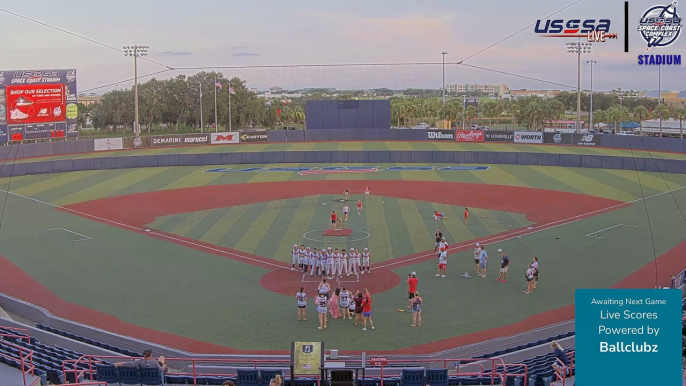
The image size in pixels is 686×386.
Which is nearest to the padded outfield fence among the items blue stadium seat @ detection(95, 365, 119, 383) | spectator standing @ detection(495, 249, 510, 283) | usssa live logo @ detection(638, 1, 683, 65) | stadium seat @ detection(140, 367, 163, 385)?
usssa live logo @ detection(638, 1, 683, 65)

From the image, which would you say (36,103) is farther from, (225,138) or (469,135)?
(469,135)

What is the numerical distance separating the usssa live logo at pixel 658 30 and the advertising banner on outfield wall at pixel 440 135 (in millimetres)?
55599

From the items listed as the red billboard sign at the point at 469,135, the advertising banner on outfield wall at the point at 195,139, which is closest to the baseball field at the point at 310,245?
the red billboard sign at the point at 469,135

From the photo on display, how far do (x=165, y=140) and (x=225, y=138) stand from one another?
7523 mm

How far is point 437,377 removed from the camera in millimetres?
13953

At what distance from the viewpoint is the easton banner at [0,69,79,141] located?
70312mm

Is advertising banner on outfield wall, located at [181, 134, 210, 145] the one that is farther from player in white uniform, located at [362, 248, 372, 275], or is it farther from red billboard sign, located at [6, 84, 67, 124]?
player in white uniform, located at [362, 248, 372, 275]

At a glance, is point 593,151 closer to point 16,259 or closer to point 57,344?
point 16,259

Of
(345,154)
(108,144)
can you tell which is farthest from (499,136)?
(108,144)

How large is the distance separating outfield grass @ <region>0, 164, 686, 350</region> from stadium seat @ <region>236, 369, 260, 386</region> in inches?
242

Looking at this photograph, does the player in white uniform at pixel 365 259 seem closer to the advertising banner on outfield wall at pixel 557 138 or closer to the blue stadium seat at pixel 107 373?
the blue stadium seat at pixel 107 373

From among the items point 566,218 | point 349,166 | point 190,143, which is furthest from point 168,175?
point 566,218

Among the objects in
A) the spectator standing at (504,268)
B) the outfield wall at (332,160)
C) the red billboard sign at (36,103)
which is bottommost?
the spectator standing at (504,268)

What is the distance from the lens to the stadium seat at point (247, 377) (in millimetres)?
14297
